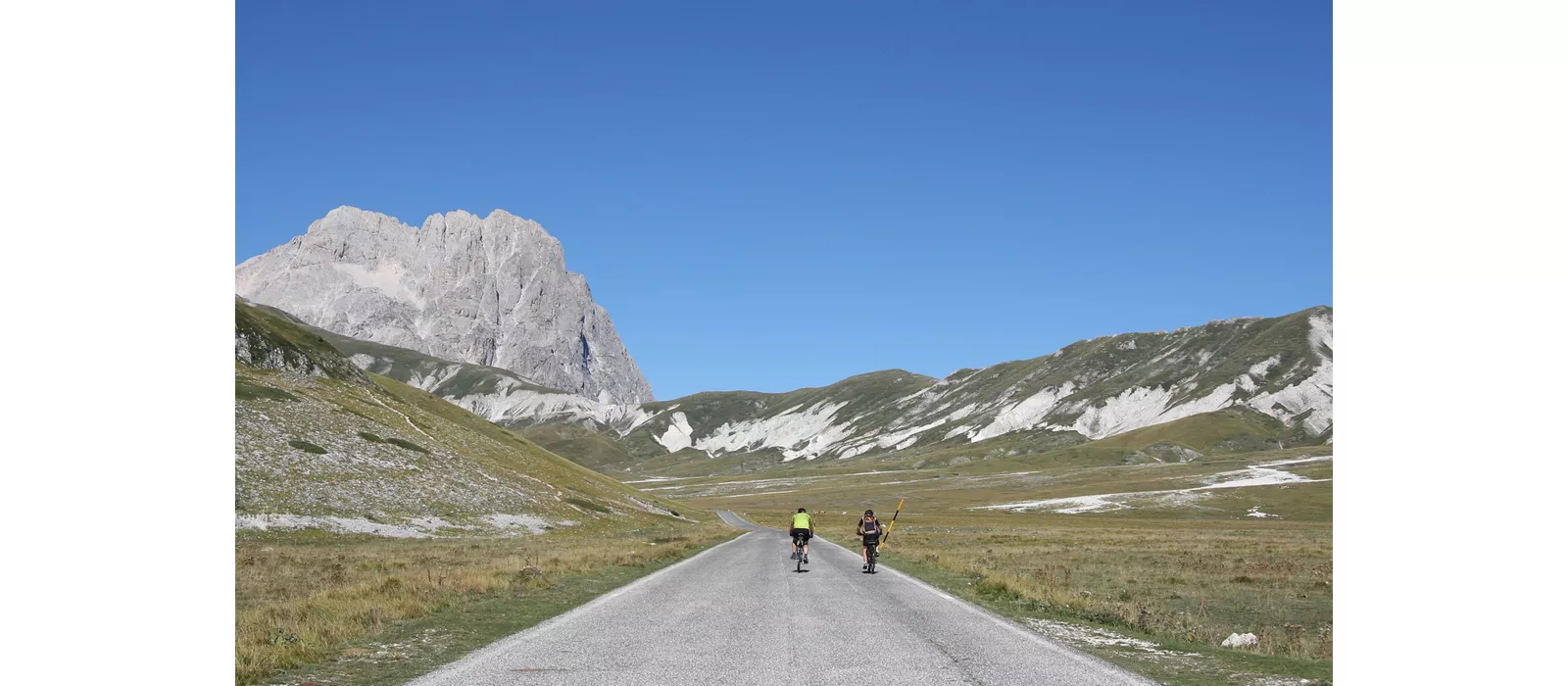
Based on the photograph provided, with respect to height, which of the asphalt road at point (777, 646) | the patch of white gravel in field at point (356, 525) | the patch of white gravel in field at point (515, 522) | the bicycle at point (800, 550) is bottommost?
the patch of white gravel in field at point (515, 522)

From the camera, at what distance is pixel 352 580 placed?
26406 mm

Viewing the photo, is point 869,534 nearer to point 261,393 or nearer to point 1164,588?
point 1164,588

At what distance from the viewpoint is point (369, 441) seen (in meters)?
76.4

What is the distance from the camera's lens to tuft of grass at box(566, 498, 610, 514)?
87000 millimetres

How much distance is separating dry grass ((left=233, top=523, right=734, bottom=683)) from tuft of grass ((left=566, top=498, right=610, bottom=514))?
3731 cm

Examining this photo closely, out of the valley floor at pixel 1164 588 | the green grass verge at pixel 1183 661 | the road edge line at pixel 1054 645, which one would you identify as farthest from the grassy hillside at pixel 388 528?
the valley floor at pixel 1164 588

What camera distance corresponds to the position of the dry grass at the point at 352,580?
14.6 meters

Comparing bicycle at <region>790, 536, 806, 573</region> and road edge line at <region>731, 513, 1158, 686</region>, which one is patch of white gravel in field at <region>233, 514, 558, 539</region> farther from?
road edge line at <region>731, 513, 1158, 686</region>

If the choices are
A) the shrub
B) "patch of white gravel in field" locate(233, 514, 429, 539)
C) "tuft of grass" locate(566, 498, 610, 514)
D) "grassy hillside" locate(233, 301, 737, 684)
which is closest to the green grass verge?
"grassy hillside" locate(233, 301, 737, 684)

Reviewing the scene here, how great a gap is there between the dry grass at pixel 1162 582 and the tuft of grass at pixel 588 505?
1466 inches

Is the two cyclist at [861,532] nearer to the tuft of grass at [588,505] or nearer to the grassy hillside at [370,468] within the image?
the grassy hillside at [370,468]

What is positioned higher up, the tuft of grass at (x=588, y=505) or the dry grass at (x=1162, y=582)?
the dry grass at (x=1162, y=582)

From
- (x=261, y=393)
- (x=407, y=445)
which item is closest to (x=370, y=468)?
Result: (x=407, y=445)
